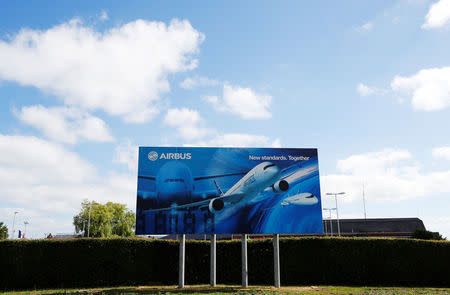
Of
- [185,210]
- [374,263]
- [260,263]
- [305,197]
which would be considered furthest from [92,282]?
[374,263]

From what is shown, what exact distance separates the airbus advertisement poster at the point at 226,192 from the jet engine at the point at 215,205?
52 millimetres

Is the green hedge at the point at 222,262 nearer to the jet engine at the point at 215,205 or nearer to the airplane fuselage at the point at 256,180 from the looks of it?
the jet engine at the point at 215,205

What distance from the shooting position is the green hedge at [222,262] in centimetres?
2105

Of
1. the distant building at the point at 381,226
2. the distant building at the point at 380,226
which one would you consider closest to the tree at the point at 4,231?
the distant building at the point at 380,226

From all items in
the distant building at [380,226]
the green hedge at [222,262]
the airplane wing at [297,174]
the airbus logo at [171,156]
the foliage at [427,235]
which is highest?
the airbus logo at [171,156]

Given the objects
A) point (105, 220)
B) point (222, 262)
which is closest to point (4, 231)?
point (105, 220)

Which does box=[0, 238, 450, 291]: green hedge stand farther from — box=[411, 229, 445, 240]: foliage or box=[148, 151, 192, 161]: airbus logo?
box=[411, 229, 445, 240]: foliage

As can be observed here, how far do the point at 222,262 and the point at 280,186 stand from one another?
6.64 m

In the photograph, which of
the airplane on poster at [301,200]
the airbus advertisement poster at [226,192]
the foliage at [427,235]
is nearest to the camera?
the airbus advertisement poster at [226,192]

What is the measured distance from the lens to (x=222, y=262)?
72.8 feet

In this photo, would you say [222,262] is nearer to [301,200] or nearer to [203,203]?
[203,203]

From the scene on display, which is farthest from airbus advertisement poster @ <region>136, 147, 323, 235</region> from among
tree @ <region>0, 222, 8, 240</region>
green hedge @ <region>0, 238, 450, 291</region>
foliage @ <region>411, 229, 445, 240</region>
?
tree @ <region>0, 222, 8, 240</region>

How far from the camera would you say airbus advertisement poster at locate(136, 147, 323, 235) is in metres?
18.7

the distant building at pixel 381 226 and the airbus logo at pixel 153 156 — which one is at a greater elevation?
the airbus logo at pixel 153 156
